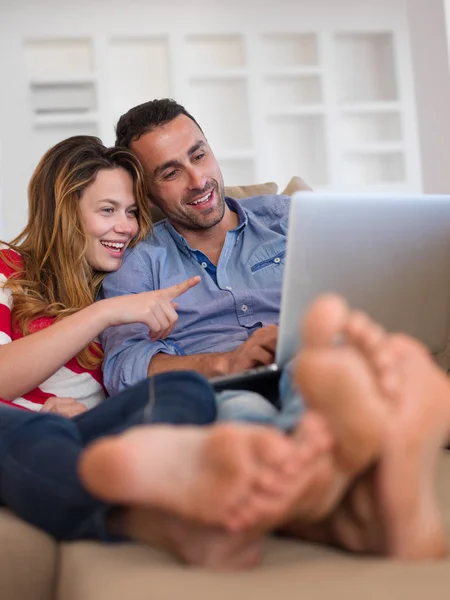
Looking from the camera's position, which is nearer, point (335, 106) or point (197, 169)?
point (197, 169)

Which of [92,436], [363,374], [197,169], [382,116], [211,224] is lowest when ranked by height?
[92,436]

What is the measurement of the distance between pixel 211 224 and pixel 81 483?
1.16 meters

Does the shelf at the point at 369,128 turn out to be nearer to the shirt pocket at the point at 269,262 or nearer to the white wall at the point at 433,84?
the white wall at the point at 433,84

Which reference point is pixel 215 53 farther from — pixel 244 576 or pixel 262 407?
pixel 244 576

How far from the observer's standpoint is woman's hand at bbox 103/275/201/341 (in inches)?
59.3

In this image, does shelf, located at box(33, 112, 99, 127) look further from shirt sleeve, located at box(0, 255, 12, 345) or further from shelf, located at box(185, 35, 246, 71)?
shirt sleeve, located at box(0, 255, 12, 345)

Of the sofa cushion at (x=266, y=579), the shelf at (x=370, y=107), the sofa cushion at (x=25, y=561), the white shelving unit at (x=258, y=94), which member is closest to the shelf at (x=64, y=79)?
the white shelving unit at (x=258, y=94)

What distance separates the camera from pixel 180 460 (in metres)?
A: 0.79

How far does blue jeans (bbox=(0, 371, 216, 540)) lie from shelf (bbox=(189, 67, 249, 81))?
3.83 m

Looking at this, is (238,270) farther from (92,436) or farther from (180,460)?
(180,460)

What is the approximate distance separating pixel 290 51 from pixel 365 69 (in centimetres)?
48

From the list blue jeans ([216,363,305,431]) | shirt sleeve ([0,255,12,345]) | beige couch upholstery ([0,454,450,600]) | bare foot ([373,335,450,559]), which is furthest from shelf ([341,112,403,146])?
bare foot ([373,335,450,559])

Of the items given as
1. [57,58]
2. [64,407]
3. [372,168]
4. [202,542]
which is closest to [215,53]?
[57,58]

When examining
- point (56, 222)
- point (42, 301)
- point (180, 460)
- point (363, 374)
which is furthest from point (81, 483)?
point (56, 222)
